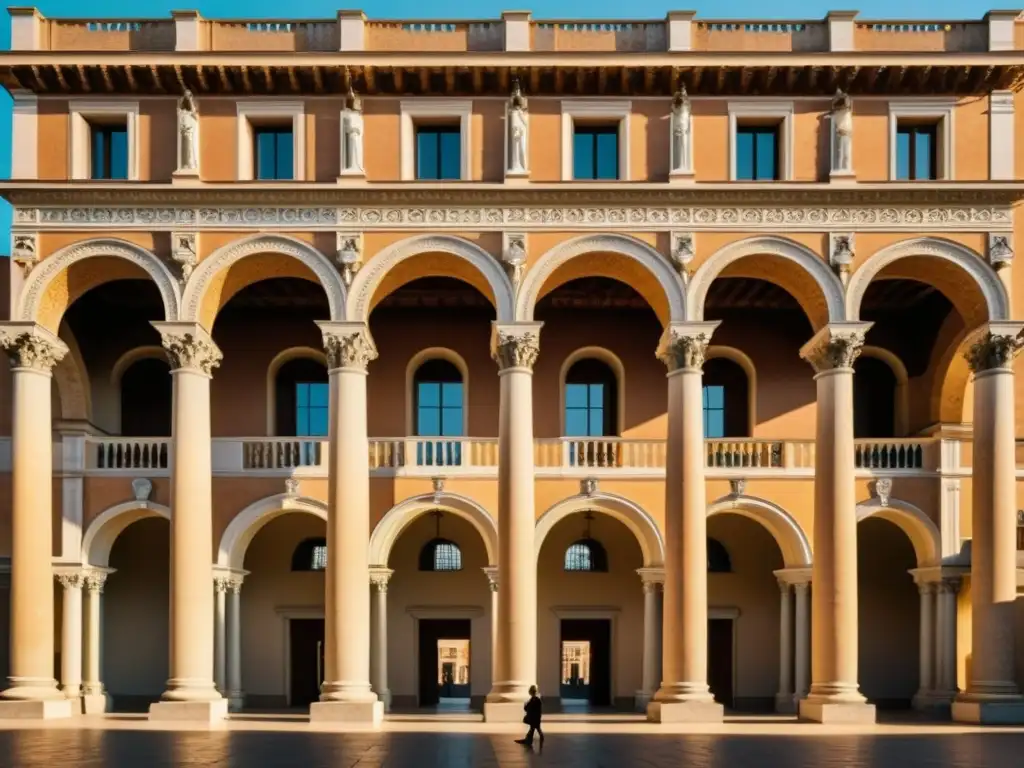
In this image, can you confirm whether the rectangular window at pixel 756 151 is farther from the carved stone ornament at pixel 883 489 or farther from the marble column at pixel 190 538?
the marble column at pixel 190 538

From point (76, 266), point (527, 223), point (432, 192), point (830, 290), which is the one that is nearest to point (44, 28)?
point (76, 266)

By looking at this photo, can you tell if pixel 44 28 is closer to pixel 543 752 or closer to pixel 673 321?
pixel 673 321

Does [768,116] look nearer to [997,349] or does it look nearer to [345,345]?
[997,349]

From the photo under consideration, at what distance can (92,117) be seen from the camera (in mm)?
25906

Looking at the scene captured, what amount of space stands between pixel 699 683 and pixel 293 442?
11.1m

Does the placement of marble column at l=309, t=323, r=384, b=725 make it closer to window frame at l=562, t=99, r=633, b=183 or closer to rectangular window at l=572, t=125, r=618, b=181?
window frame at l=562, t=99, r=633, b=183

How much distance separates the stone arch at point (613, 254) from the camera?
2516 cm

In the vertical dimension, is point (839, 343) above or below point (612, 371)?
above

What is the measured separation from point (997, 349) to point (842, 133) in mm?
5650

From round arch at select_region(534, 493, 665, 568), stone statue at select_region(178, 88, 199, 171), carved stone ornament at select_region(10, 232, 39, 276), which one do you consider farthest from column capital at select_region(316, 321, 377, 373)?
carved stone ornament at select_region(10, 232, 39, 276)

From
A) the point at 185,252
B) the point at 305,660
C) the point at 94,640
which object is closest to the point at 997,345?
the point at 185,252

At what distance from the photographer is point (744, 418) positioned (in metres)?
31.1

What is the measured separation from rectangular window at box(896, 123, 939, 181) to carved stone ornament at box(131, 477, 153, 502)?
1853cm

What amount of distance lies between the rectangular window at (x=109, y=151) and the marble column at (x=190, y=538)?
393 cm
